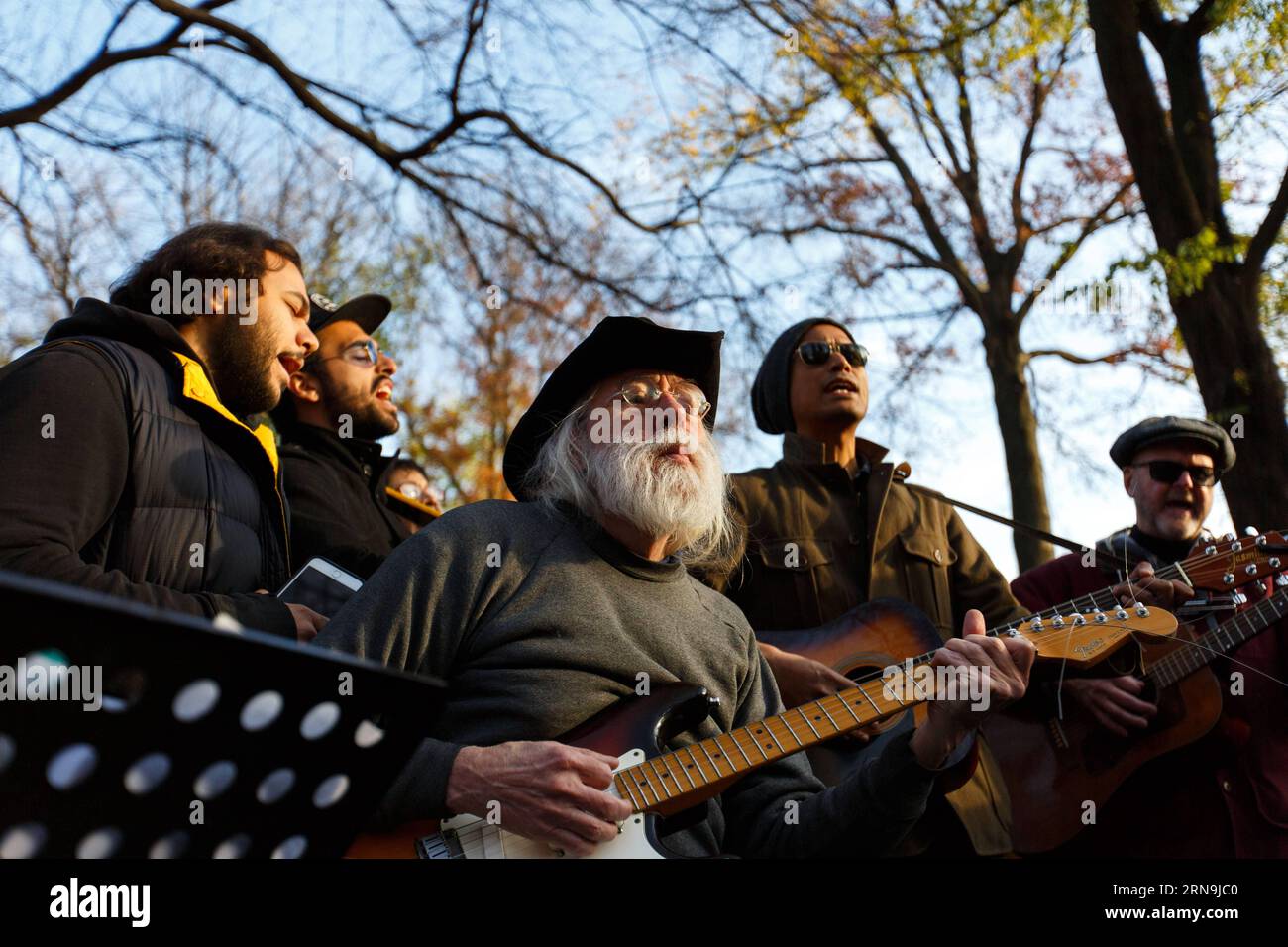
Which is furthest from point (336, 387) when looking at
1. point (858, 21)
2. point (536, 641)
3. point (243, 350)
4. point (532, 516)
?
point (858, 21)

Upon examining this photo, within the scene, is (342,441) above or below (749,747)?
above

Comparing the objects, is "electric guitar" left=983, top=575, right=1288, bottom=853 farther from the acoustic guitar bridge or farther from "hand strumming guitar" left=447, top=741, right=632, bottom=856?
"hand strumming guitar" left=447, top=741, right=632, bottom=856

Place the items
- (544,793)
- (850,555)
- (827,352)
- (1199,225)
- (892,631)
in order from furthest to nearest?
(1199,225) < (827,352) < (850,555) < (892,631) < (544,793)

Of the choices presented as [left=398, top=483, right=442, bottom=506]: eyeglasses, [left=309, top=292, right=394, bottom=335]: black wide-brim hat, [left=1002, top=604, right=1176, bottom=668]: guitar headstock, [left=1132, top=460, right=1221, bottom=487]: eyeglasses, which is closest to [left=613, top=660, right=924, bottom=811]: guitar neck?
[left=1002, top=604, right=1176, bottom=668]: guitar headstock

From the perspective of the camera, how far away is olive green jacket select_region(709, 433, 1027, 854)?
4.37 metres

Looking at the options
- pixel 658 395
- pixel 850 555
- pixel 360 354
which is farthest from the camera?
pixel 360 354

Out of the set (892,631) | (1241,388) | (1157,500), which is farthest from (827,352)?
(1241,388)

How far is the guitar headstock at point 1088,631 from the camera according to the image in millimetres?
3359

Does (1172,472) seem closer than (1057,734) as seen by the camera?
No

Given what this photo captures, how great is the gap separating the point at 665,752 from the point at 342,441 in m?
2.35

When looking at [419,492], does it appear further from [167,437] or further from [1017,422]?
[1017,422]

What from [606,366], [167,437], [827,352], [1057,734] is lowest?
[1057,734]

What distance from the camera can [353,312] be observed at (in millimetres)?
5242

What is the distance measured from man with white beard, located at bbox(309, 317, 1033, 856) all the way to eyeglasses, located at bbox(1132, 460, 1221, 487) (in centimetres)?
250
